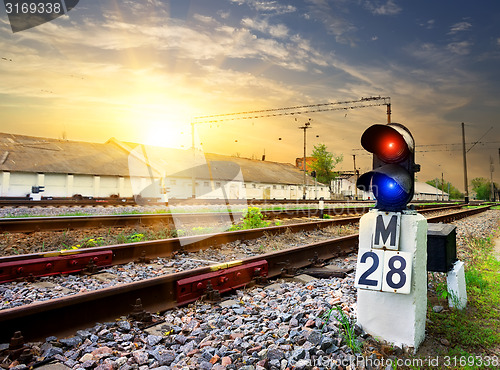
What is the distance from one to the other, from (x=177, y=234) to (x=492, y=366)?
24.3 ft

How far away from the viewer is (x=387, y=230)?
300cm

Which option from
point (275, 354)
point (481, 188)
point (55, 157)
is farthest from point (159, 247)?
point (481, 188)

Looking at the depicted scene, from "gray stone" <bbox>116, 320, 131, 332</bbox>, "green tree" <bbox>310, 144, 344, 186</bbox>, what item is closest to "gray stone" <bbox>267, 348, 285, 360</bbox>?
"gray stone" <bbox>116, 320, 131, 332</bbox>

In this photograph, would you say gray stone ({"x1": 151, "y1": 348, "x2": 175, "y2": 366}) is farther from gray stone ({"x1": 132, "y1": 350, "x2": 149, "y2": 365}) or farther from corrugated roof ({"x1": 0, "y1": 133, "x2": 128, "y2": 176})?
corrugated roof ({"x1": 0, "y1": 133, "x2": 128, "y2": 176})

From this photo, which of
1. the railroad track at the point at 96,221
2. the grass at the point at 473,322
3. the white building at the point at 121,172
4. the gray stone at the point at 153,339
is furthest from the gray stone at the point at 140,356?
the white building at the point at 121,172

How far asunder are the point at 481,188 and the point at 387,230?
614 ft

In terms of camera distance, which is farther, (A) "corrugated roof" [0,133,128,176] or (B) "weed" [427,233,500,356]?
(A) "corrugated roof" [0,133,128,176]

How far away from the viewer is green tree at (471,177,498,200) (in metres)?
150

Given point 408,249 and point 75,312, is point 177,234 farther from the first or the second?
point 408,249

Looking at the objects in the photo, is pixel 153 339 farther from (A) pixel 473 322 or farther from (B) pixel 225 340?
(A) pixel 473 322

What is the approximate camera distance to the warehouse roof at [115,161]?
3488 cm

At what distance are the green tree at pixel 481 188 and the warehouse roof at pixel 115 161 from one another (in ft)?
417

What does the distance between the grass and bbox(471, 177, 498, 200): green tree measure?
538 feet

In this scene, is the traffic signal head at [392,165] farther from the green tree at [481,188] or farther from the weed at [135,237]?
the green tree at [481,188]
